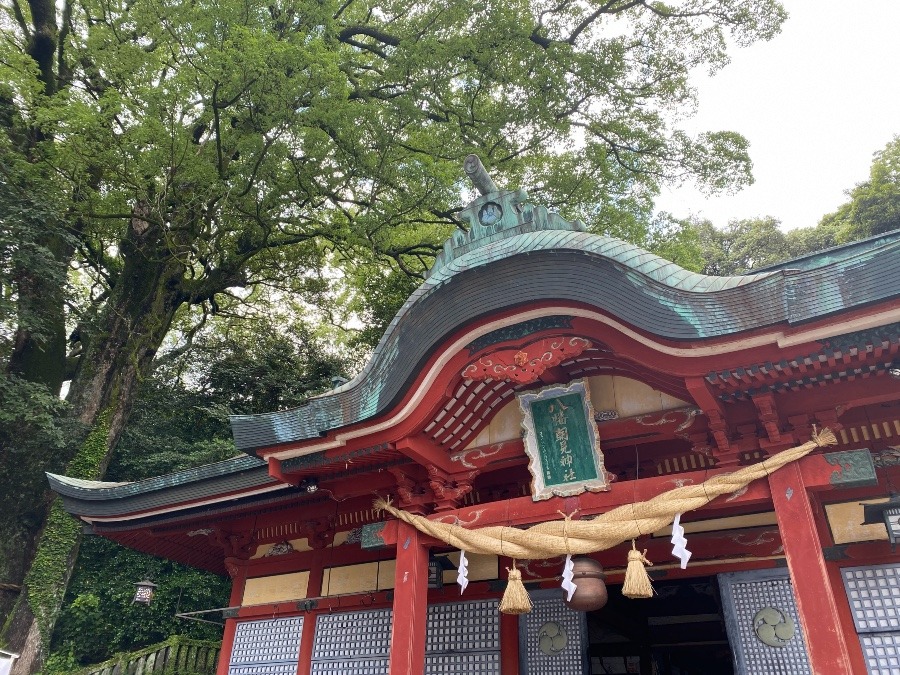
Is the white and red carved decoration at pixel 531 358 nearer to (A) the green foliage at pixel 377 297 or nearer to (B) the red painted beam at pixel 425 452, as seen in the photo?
(B) the red painted beam at pixel 425 452

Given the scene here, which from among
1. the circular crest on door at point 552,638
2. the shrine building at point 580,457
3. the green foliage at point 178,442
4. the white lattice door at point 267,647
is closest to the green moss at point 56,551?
the green foliage at point 178,442

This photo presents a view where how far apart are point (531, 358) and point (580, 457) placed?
98cm

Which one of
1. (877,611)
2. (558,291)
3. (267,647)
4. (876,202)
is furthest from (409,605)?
(876,202)

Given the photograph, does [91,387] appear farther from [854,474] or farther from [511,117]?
[854,474]

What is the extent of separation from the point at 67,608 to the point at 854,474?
1371 cm

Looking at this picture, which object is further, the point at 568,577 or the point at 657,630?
the point at 657,630

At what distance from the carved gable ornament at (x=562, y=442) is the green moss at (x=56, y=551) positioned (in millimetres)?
9509

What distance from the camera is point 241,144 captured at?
11.1 metres

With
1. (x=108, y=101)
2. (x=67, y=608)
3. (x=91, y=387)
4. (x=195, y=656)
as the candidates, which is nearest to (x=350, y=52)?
(x=108, y=101)

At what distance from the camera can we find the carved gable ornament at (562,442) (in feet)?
17.9

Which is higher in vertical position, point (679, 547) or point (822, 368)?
point (822, 368)

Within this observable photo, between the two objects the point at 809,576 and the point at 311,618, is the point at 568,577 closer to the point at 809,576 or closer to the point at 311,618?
the point at 809,576

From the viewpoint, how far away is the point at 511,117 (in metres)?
12.7

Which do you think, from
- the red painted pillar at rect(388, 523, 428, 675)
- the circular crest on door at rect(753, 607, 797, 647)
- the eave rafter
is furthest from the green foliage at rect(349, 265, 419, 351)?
the eave rafter
